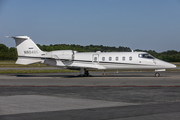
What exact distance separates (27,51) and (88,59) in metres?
7.97

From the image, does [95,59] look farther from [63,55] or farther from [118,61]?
[63,55]

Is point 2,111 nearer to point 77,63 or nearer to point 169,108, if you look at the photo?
point 169,108

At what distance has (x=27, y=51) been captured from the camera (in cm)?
2927

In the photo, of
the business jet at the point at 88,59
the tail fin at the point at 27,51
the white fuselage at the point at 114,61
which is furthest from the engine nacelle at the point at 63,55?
the tail fin at the point at 27,51

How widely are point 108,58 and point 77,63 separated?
391 cm

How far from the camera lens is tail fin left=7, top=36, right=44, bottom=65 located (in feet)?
95.6

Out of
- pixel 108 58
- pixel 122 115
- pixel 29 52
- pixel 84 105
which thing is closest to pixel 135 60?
pixel 108 58

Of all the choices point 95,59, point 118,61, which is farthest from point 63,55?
point 118,61

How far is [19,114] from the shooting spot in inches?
336

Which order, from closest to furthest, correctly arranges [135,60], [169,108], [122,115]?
[122,115] < [169,108] < [135,60]

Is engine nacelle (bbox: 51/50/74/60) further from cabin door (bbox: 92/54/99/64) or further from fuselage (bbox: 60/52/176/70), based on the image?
cabin door (bbox: 92/54/99/64)

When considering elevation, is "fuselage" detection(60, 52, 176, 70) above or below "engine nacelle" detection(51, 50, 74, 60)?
below

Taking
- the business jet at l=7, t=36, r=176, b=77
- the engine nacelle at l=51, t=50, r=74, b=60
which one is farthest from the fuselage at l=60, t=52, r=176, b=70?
the engine nacelle at l=51, t=50, r=74, b=60

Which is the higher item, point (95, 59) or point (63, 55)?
point (63, 55)
